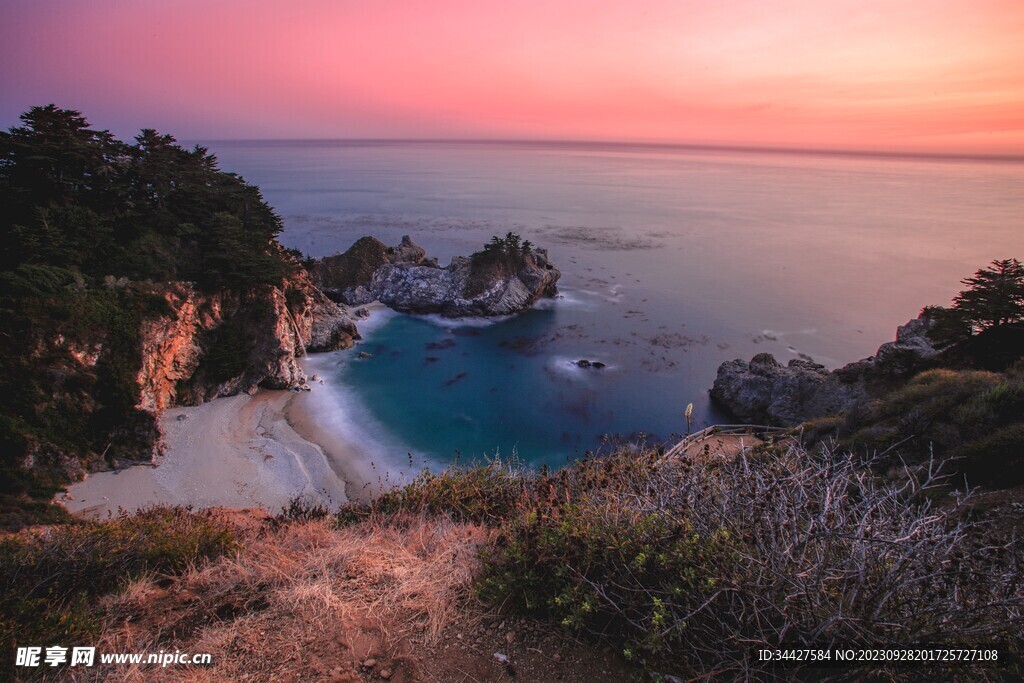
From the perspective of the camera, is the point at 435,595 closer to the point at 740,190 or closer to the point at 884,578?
the point at 884,578

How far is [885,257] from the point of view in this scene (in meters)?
59.1

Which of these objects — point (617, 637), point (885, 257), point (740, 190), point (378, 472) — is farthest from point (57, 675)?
point (740, 190)

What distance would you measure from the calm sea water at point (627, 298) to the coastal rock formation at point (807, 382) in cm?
181

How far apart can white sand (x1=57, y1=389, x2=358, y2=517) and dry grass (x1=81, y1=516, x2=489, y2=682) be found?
11.9 m

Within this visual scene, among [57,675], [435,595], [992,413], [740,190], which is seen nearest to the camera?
[57,675]

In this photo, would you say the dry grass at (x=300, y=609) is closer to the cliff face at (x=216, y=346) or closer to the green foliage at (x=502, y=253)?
the cliff face at (x=216, y=346)

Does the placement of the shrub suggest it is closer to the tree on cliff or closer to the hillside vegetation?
the hillside vegetation

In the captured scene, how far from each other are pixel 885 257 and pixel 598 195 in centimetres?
6174

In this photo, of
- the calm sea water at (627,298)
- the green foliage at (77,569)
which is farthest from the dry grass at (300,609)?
the calm sea water at (627,298)

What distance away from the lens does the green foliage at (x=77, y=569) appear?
15.4ft

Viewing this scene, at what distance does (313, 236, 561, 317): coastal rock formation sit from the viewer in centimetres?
4325

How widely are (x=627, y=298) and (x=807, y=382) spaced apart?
77.1 ft

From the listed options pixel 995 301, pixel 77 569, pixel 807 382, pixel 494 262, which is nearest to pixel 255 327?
pixel 494 262

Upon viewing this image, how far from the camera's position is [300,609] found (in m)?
5.18
